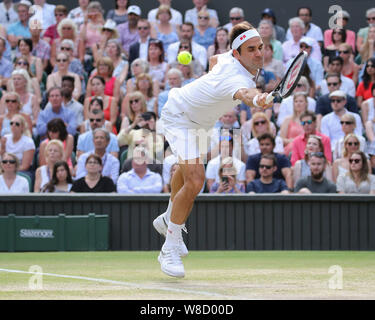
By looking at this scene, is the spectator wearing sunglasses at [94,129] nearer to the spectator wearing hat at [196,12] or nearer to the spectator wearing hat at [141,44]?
the spectator wearing hat at [141,44]

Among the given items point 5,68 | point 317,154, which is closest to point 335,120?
point 317,154

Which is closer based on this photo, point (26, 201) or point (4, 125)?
point (26, 201)

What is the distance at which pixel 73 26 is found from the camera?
14.9 meters

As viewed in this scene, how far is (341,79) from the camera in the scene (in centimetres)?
1348

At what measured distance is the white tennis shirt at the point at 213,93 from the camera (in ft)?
23.3

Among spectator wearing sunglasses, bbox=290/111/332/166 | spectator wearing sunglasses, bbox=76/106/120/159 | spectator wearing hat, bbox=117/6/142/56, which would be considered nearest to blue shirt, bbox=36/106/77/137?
spectator wearing sunglasses, bbox=76/106/120/159

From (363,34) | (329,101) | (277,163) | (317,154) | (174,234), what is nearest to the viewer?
(174,234)

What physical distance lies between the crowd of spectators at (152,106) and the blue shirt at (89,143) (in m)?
0.02

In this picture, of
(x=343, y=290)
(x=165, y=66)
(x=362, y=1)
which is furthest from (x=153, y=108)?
(x=343, y=290)

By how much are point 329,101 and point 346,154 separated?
1.72 m

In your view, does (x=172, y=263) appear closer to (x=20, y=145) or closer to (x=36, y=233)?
(x=36, y=233)

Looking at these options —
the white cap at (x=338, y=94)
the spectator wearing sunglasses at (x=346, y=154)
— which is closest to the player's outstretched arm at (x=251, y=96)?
the spectator wearing sunglasses at (x=346, y=154)
